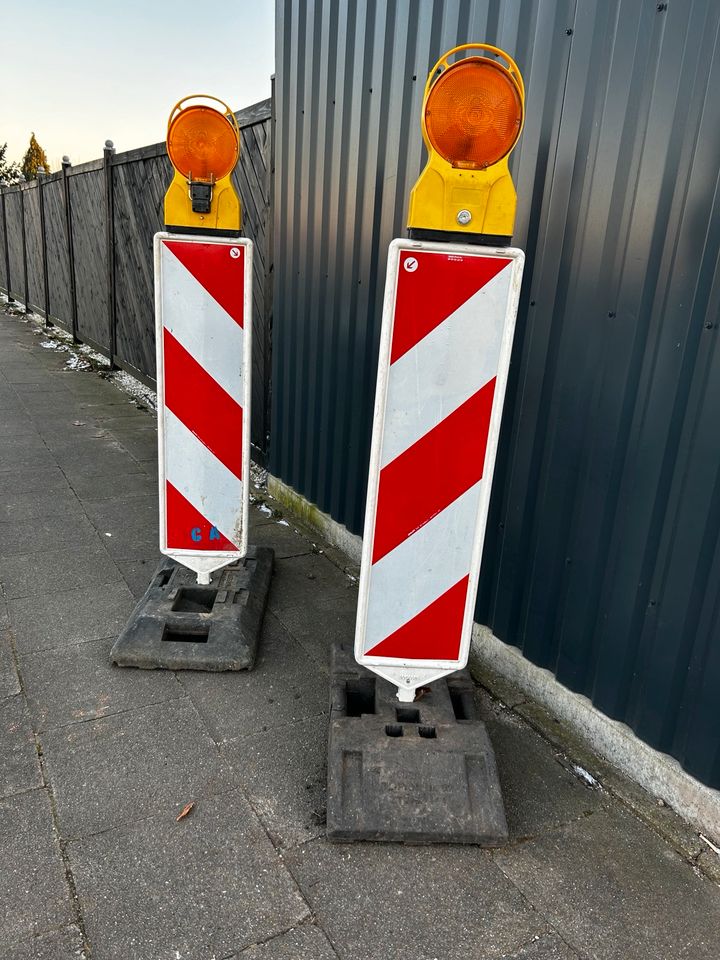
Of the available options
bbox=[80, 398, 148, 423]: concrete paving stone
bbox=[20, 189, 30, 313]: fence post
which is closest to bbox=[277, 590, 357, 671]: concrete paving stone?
bbox=[80, 398, 148, 423]: concrete paving stone

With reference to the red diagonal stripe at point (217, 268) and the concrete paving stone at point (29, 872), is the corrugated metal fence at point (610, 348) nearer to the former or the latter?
the red diagonal stripe at point (217, 268)

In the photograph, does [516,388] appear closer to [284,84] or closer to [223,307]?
[223,307]

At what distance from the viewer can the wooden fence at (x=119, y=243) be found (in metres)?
5.04

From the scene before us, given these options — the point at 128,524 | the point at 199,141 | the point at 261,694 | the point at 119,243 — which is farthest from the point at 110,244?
the point at 261,694

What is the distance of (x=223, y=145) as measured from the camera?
107 inches

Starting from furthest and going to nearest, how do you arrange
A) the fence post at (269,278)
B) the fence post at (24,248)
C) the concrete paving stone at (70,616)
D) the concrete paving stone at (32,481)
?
the fence post at (24,248)
the concrete paving stone at (32,481)
the fence post at (269,278)
the concrete paving stone at (70,616)

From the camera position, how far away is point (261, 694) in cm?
273

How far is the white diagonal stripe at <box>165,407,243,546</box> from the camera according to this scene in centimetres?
303

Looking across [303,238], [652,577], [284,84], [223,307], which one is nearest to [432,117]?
[223,307]

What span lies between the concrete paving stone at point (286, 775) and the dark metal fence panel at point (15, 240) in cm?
1532

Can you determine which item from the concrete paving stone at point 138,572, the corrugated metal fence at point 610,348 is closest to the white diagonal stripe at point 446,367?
the corrugated metal fence at point 610,348

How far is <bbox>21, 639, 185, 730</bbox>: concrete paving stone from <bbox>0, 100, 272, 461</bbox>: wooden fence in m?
2.72

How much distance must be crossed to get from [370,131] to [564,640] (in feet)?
8.74

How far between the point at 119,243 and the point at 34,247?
6.78 m
